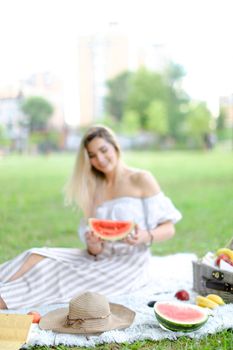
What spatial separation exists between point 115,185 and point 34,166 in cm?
732

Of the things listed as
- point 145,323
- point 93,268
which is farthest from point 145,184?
point 145,323

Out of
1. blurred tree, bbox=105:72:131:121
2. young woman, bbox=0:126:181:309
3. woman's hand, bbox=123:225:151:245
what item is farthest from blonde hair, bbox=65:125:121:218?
blurred tree, bbox=105:72:131:121

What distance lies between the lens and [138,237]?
→ 3.13 m

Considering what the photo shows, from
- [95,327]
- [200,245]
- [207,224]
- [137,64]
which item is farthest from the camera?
[137,64]

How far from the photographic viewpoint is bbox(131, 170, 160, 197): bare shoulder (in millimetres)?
3346

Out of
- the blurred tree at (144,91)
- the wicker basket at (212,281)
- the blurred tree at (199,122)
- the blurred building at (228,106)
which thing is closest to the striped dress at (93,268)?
the wicker basket at (212,281)

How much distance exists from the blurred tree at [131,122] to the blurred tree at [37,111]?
162 centimetres

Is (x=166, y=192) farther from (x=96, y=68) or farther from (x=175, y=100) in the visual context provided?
(x=175, y=100)

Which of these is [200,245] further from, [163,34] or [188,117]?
[188,117]

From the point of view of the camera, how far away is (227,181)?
9984mm

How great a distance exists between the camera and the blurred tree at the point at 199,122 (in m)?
11.3

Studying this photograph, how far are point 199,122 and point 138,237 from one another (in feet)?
28.3

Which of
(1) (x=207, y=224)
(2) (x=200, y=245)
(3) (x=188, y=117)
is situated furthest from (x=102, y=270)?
(3) (x=188, y=117)

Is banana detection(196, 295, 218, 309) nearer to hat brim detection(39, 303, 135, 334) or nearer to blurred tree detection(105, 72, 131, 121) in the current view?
hat brim detection(39, 303, 135, 334)
